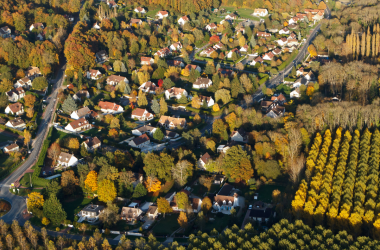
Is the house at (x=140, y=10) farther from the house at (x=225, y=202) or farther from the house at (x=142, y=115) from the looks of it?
the house at (x=225, y=202)

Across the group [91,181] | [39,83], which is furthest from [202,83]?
[91,181]

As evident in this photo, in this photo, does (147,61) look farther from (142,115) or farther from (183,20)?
(183,20)

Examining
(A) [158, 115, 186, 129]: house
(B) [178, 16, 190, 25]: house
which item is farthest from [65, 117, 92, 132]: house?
(B) [178, 16, 190, 25]: house

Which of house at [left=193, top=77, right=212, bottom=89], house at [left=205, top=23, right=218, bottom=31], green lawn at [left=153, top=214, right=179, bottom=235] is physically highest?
house at [left=205, top=23, right=218, bottom=31]

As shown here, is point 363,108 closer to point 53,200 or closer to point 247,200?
point 247,200

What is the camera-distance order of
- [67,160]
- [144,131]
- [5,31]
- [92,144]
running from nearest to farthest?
[67,160] → [92,144] → [144,131] → [5,31]

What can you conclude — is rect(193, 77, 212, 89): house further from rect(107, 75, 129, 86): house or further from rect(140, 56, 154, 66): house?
rect(140, 56, 154, 66): house
